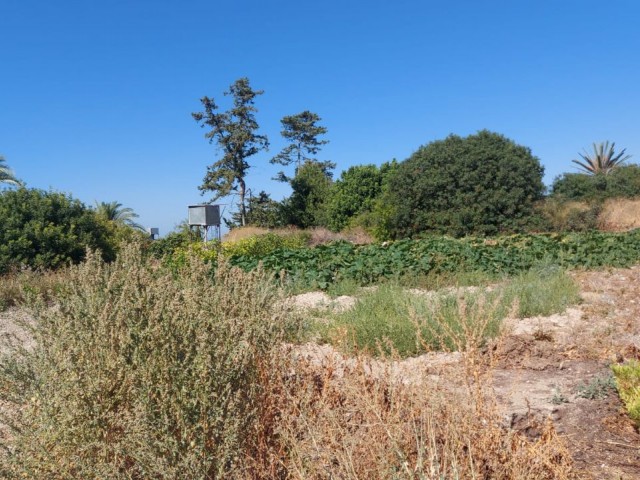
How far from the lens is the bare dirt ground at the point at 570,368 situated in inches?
114

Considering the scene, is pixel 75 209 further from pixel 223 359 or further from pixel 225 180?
pixel 225 180

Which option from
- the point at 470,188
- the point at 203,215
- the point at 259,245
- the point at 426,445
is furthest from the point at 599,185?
the point at 426,445

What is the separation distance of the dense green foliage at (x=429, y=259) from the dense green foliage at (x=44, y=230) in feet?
10.3

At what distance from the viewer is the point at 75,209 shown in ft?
38.3

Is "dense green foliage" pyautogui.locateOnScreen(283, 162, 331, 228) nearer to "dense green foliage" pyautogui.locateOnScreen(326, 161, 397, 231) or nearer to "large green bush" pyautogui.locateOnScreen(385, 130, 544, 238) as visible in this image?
"dense green foliage" pyautogui.locateOnScreen(326, 161, 397, 231)

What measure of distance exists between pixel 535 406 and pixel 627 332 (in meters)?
2.71

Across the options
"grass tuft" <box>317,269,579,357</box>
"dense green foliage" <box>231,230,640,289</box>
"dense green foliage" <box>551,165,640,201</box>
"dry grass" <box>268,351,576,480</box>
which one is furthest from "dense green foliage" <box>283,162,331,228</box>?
"dry grass" <box>268,351,576,480</box>

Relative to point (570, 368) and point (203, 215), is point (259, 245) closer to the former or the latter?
point (203, 215)

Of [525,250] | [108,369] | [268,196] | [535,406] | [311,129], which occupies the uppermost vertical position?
[311,129]

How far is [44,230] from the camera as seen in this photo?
10.4m

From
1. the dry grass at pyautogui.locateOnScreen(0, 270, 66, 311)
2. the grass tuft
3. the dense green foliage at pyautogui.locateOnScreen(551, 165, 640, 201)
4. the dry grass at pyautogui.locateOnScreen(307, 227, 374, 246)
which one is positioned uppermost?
the dense green foliage at pyautogui.locateOnScreen(551, 165, 640, 201)

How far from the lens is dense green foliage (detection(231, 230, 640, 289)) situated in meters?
8.36

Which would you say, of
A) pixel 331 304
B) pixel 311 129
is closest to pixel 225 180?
pixel 311 129

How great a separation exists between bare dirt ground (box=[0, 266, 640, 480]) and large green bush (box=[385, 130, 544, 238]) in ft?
33.5
